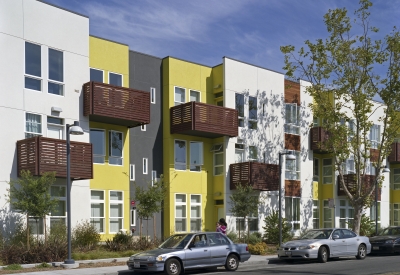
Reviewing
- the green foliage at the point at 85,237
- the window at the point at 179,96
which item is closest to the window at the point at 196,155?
the window at the point at 179,96

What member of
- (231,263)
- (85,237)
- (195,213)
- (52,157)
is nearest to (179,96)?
(195,213)

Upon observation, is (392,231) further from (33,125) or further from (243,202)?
(33,125)

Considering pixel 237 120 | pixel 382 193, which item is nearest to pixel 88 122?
pixel 237 120

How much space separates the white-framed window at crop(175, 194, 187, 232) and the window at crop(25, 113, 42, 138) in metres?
8.80

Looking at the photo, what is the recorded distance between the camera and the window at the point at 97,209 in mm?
27812

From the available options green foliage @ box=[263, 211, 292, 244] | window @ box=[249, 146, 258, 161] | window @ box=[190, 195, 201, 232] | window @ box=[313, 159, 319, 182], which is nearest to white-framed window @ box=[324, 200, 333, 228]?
window @ box=[313, 159, 319, 182]

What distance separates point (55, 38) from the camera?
1048 inches

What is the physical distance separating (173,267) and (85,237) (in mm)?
8010

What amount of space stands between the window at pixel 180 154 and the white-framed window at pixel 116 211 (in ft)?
13.0

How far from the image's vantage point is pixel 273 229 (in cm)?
3259

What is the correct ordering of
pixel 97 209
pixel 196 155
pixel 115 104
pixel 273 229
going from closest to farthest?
1. pixel 115 104
2. pixel 97 209
3. pixel 273 229
4. pixel 196 155

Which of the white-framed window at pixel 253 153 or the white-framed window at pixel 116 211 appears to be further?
the white-framed window at pixel 253 153

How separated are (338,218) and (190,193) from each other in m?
13.0

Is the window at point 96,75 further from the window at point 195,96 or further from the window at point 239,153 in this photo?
the window at point 239,153
